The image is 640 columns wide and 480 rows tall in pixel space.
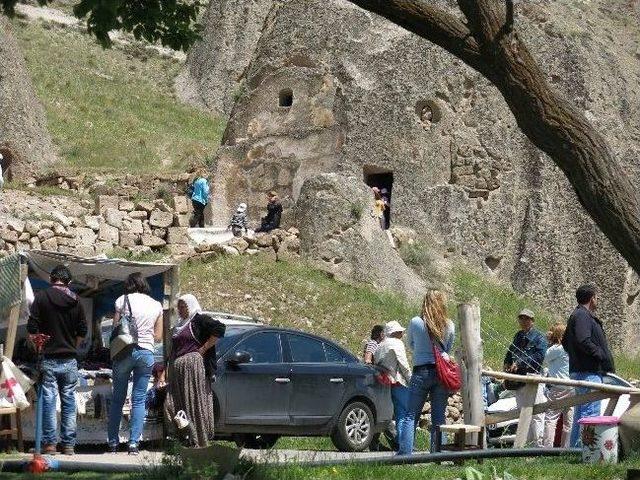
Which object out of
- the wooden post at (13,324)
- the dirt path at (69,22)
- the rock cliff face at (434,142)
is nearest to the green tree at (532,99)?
the wooden post at (13,324)

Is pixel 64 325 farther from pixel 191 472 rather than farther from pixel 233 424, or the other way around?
pixel 191 472

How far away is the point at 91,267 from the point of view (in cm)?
1544

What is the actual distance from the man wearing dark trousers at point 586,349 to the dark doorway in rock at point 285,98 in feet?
60.5

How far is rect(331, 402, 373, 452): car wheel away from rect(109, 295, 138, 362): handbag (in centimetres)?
306

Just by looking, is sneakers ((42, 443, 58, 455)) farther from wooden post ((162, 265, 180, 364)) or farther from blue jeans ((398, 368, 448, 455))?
blue jeans ((398, 368, 448, 455))

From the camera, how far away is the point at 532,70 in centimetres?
995

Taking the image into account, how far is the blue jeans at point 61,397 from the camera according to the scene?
1380 cm

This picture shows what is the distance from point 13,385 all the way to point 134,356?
1.27 metres

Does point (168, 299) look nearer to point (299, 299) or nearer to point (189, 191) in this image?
point (299, 299)

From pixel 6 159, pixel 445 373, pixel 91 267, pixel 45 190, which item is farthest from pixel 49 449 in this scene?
pixel 6 159

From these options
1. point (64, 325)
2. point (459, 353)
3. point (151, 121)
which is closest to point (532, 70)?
point (459, 353)

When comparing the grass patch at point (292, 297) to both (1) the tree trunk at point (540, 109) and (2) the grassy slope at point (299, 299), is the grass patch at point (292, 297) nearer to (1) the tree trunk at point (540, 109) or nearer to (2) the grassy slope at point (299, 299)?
(2) the grassy slope at point (299, 299)

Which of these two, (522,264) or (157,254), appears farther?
(522,264)

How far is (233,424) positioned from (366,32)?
58.3ft
